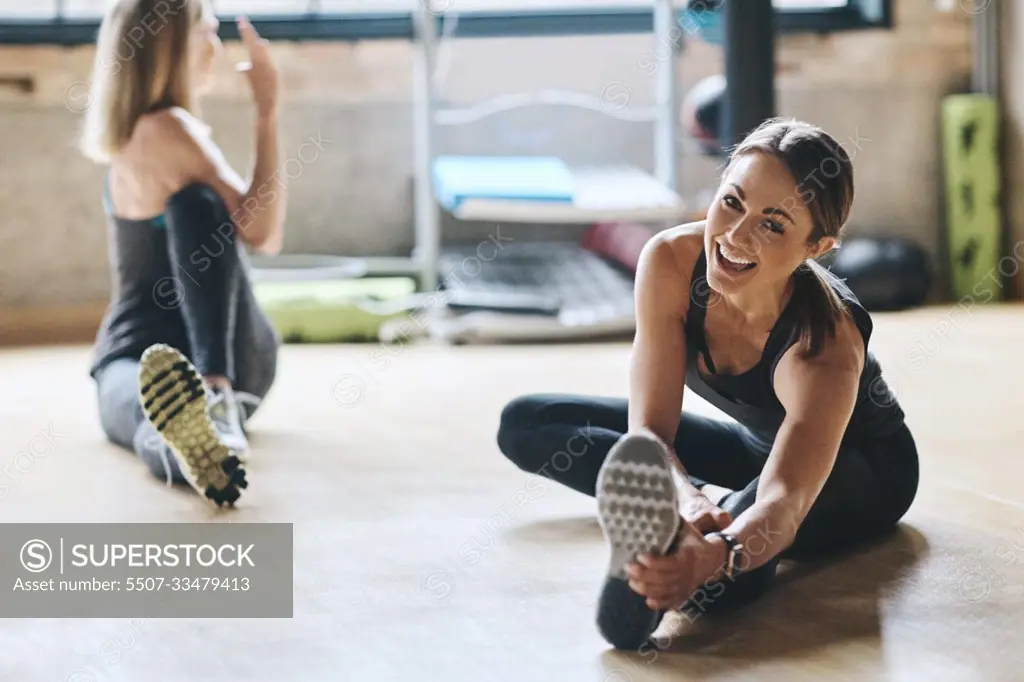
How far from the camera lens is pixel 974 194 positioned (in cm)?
368

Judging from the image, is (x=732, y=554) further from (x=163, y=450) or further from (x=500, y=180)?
(x=500, y=180)

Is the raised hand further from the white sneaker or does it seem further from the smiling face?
the smiling face

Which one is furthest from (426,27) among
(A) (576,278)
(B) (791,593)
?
(B) (791,593)

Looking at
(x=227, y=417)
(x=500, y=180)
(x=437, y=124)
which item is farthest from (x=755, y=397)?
(x=437, y=124)

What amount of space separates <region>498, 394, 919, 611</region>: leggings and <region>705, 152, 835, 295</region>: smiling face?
0.82ft

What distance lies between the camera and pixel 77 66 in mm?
3488

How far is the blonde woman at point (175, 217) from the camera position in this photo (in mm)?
1939

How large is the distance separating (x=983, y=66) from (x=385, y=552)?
115 inches

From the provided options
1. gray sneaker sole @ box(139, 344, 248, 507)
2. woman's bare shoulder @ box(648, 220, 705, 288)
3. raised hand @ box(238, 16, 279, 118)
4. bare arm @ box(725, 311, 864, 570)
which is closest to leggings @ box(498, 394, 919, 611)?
bare arm @ box(725, 311, 864, 570)

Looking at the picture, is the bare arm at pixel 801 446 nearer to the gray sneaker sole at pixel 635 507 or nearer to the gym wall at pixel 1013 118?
the gray sneaker sole at pixel 635 507

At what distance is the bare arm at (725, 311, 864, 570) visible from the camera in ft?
3.97

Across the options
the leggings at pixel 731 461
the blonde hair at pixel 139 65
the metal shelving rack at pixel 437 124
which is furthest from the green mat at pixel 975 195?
the blonde hair at pixel 139 65

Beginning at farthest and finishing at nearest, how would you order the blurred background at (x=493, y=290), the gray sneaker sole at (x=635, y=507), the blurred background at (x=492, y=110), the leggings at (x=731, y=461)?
1. the blurred background at (x=492, y=110)
2. the leggings at (x=731, y=461)
3. the blurred background at (x=493, y=290)
4. the gray sneaker sole at (x=635, y=507)

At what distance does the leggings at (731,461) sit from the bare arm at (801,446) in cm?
11
